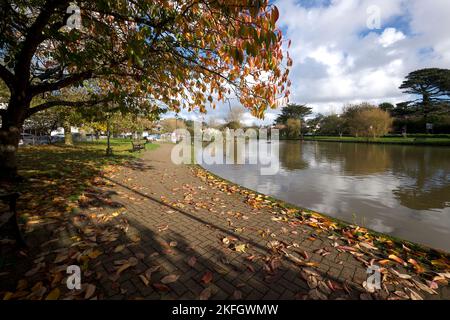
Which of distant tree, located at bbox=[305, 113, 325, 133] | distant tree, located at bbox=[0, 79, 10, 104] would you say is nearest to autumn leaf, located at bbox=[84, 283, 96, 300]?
distant tree, located at bbox=[0, 79, 10, 104]

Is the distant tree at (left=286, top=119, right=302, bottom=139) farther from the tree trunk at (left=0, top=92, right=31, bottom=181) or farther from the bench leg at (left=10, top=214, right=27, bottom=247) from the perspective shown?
the bench leg at (left=10, top=214, right=27, bottom=247)

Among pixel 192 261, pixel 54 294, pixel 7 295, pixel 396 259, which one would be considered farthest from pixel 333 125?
pixel 7 295

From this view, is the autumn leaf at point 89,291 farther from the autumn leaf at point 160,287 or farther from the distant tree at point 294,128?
the distant tree at point 294,128

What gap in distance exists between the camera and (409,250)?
141 inches

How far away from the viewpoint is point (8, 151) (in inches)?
249

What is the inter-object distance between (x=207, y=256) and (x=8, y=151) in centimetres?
726

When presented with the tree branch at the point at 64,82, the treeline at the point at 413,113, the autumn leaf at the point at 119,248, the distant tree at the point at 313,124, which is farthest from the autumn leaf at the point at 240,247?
the distant tree at the point at 313,124

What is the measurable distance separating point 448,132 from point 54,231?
2604 inches

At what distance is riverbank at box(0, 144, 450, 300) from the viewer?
257 cm

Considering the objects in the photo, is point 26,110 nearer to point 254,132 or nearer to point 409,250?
point 409,250

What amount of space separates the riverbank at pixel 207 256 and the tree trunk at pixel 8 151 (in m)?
2.72

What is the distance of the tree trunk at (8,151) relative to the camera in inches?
243

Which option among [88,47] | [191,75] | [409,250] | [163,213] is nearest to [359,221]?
[409,250]
